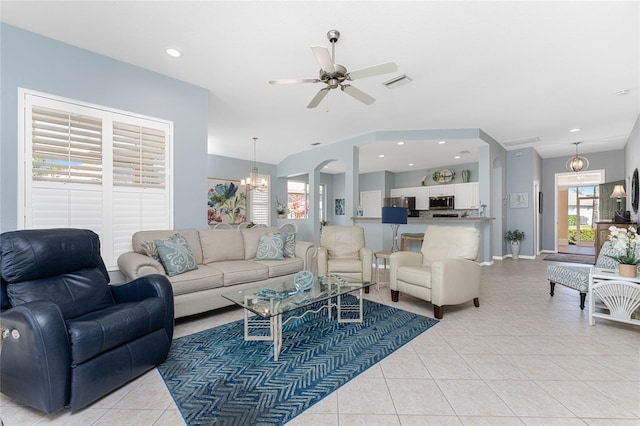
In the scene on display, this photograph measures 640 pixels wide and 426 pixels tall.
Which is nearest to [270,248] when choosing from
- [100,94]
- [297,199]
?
[100,94]

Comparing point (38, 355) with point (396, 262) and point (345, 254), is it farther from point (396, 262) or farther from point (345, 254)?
→ point (345, 254)

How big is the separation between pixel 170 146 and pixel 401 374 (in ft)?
11.4

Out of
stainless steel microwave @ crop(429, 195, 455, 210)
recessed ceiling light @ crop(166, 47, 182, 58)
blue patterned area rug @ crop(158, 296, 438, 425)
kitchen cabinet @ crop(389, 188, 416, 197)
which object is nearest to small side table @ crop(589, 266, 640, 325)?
blue patterned area rug @ crop(158, 296, 438, 425)

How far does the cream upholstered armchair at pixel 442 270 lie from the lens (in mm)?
2943

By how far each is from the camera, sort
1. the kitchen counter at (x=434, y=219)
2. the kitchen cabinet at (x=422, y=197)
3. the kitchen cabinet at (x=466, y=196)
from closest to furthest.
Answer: the kitchen counter at (x=434, y=219) → the kitchen cabinet at (x=466, y=196) → the kitchen cabinet at (x=422, y=197)

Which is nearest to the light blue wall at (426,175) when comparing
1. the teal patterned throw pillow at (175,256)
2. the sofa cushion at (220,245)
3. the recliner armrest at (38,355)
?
the sofa cushion at (220,245)

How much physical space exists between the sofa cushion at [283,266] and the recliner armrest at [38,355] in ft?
6.68

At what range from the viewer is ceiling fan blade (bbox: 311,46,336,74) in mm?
2094

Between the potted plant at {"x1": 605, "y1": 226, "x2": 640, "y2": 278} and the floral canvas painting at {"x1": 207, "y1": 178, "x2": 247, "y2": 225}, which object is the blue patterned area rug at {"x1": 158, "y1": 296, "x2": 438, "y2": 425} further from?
the floral canvas painting at {"x1": 207, "y1": 178, "x2": 247, "y2": 225}

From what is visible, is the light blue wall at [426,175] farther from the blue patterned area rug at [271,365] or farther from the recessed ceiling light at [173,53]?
the recessed ceiling light at [173,53]

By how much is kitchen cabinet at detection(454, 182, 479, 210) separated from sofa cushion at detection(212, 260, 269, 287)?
6601mm

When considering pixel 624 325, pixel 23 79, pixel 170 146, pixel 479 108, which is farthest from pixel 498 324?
pixel 23 79

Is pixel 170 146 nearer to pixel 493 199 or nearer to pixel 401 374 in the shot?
pixel 401 374

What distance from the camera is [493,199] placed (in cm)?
649
